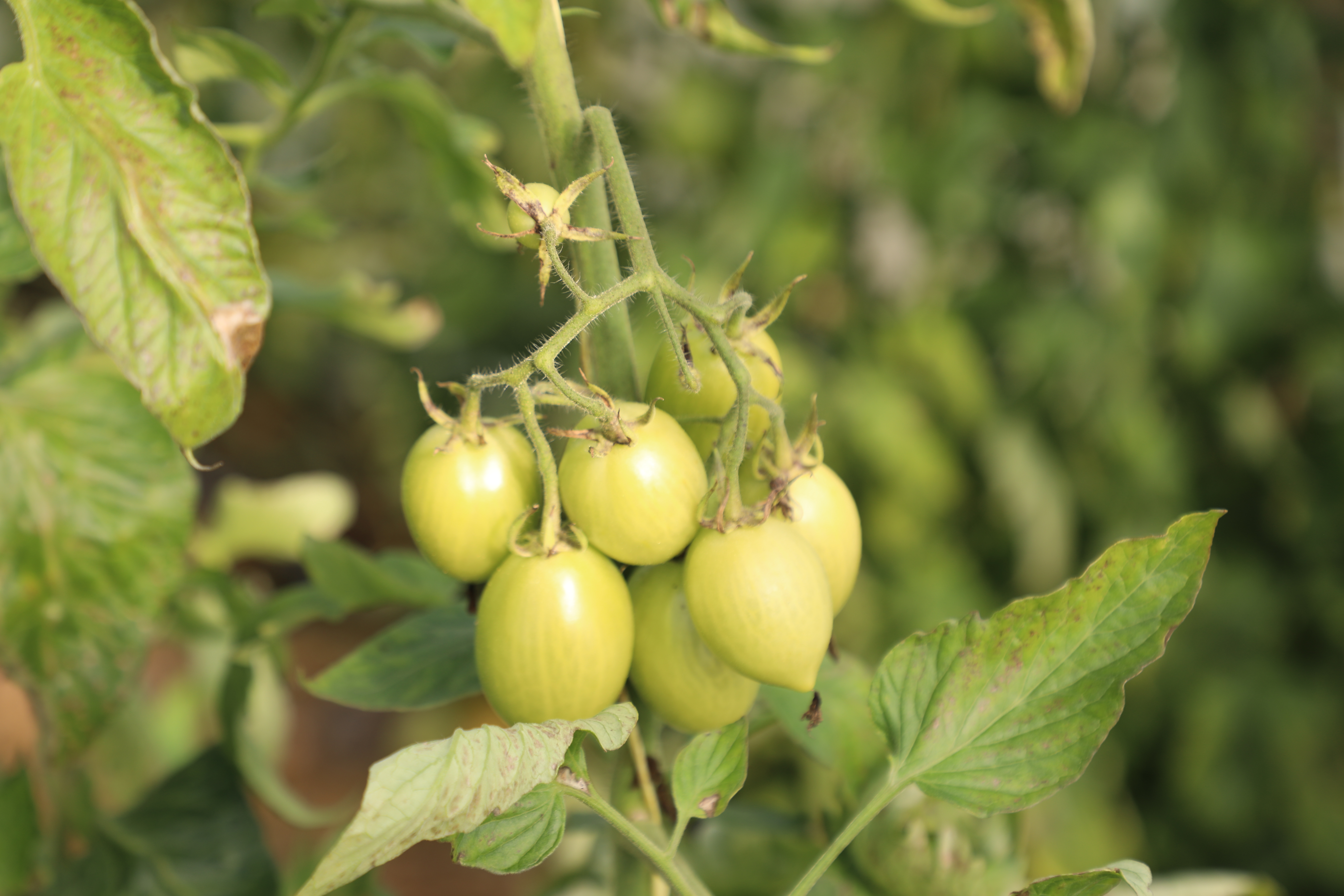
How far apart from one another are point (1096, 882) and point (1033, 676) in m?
0.05

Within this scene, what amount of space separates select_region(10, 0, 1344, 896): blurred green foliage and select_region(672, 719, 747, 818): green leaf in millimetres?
952

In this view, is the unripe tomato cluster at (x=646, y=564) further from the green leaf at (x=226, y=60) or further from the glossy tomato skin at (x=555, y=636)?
the green leaf at (x=226, y=60)

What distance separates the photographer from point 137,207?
0.24 metres

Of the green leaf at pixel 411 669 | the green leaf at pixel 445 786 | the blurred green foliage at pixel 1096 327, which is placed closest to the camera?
the green leaf at pixel 445 786

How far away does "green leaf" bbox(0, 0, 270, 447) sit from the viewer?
231mm

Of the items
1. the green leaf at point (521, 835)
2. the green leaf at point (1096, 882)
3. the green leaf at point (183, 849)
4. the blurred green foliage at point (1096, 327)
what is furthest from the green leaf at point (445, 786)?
the blurred green foliage at point (1096, 327)

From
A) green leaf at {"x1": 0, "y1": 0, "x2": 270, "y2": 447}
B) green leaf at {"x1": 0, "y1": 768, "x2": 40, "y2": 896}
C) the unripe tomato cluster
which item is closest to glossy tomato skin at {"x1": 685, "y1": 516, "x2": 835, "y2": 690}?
the unripe tomato cluster

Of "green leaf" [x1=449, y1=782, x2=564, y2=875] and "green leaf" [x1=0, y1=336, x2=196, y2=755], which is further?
"green leaf" [x1=0, y1=336, x2=196, y2=755]

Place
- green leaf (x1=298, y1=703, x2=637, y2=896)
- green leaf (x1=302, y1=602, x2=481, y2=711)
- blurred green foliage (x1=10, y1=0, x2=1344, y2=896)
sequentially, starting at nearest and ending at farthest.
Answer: green leaf (x1=298, y1=703, x2=637, y2=896) < green leaf (x1=302, y1=602, x2=481, y2=711) < blurred green foliage (x1=10, y1=0, x2=1344, y2=896)

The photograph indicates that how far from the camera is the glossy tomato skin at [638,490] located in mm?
244

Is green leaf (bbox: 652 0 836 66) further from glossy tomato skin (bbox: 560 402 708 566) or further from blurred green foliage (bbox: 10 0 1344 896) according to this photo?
blurred green foliage (bbox: 10 0 1344 896)

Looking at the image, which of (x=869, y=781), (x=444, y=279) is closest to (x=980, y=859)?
(x=869, y=781)

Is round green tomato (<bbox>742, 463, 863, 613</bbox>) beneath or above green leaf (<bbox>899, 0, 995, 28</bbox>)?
beneath

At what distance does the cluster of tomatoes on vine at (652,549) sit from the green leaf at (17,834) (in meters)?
0.27
